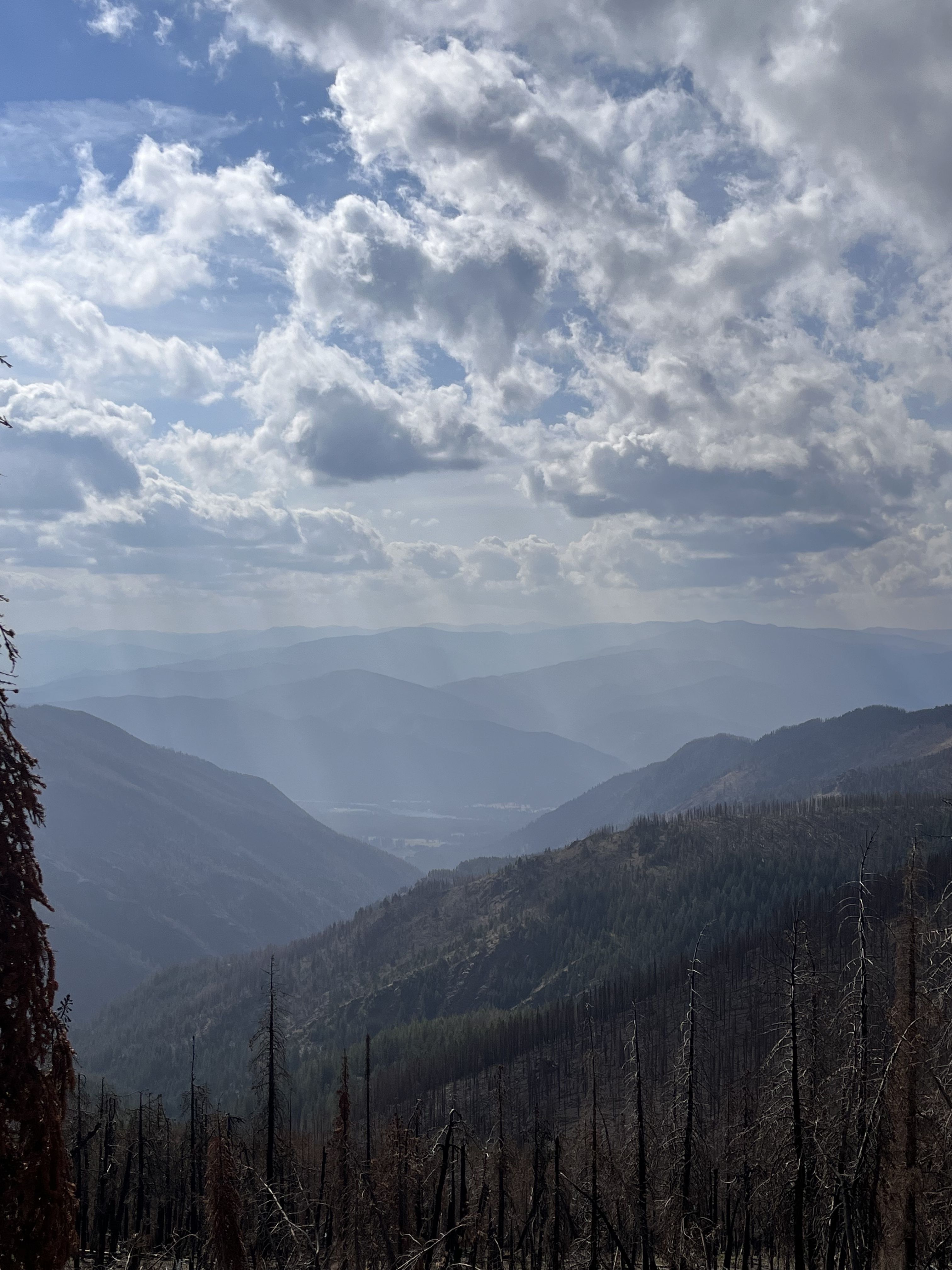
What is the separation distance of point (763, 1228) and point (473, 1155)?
99.0 ft

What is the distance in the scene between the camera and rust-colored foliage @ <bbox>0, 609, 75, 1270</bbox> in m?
14.0

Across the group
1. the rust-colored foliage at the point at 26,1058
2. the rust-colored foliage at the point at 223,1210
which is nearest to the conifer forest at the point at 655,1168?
the rust-colored foliage at the point at 223,1210

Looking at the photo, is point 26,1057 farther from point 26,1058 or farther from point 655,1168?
point 655,1168

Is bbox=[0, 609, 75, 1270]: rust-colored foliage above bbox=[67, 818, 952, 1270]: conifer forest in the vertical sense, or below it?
above

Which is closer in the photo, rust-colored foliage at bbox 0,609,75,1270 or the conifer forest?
rust-colored foliage at bbox 0,609,75,1270

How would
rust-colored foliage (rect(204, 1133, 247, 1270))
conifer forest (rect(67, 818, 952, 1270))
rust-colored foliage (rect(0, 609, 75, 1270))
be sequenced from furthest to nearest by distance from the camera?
conifer forest (rect(67, 818, 952, 1270))
rust-colored foliage (rect(204, 1133, 247, 1270))
rust-colored foliage (rect(0, 609, 75, 1270))

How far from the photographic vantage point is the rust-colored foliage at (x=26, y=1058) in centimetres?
1402

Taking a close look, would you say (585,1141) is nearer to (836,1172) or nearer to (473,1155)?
(836,1172)

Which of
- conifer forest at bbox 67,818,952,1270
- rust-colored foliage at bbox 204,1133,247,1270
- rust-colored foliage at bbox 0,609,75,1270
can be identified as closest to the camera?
rust-colored foliage at bbox 0,609,75,1270

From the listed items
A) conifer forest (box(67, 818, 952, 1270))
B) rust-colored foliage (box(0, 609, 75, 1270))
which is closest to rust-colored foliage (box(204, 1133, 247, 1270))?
conifer forest (box(67, 818, 952, 1270))

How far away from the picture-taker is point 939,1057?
27734 millimetres

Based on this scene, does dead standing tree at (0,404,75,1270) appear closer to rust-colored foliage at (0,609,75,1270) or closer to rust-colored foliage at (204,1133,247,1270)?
rust-colored foliage at (0,609,75,1270)

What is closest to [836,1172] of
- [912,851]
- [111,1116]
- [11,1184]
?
[912,851]

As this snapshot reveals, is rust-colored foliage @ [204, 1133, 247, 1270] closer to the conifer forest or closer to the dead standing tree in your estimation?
the conifer forest
